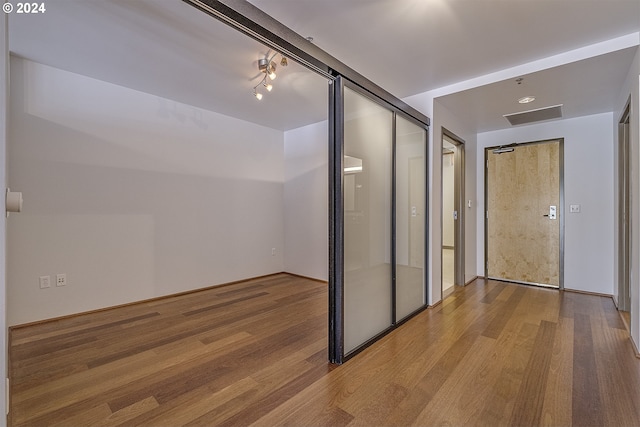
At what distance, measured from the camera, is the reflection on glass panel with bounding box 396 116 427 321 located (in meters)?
3.04

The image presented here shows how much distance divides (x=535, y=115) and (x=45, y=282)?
6208 millimetres

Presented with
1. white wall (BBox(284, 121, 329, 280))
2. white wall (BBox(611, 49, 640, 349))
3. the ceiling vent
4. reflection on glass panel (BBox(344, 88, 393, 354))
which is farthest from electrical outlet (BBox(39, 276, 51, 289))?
the ceiling vent

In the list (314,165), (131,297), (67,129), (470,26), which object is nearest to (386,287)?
(470,26)

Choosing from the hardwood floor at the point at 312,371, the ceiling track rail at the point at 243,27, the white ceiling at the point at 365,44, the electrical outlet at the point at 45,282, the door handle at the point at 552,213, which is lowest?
the hardwood floor at the point at 312,371

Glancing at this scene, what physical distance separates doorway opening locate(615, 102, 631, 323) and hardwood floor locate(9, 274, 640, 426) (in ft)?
0.74

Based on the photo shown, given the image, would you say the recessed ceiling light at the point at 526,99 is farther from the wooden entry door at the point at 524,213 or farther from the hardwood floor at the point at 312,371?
the hardwood floor at the point at 312,371

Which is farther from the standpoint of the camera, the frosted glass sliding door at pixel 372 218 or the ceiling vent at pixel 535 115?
the ceiling vent at pixel 535 115

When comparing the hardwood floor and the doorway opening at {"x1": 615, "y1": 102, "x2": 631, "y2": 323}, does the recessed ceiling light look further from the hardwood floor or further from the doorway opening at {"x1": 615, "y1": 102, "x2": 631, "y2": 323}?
the hardwood floor

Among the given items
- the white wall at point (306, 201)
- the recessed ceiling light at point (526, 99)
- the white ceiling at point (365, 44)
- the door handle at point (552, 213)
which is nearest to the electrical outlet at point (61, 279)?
the white ceiling at point (365, 44)

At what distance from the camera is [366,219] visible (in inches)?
103

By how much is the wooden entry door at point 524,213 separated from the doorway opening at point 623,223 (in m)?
0.89

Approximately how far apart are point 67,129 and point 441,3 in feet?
12.2

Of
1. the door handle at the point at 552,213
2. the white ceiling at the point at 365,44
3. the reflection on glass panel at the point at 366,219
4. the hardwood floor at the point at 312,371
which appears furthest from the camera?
the door handle at the point at 552,213

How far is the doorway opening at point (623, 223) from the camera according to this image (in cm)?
318
